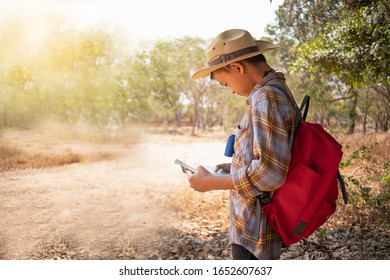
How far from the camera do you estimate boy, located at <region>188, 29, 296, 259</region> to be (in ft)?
3.25

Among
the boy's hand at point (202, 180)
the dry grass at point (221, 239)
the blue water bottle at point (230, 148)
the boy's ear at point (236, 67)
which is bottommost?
the dry grass at point (221, 239)

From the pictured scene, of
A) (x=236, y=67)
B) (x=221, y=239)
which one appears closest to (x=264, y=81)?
(x=236, y=67)

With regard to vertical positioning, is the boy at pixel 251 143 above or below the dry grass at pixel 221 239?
above

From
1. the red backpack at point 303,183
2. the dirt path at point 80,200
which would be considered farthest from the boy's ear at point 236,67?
the dirt path at point 80,200

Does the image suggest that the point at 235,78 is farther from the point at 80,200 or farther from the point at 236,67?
the point at 80,200

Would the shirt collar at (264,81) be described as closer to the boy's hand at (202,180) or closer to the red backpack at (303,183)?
the red backpack at (303,183)

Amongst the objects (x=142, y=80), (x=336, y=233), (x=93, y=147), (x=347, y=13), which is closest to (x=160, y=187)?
(x=93, y=147)

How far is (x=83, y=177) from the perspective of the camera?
3.61 m

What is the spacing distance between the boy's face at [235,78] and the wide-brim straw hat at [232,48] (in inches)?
0.9

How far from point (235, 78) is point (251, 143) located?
0.66 feet

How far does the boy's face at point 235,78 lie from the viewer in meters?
1.11

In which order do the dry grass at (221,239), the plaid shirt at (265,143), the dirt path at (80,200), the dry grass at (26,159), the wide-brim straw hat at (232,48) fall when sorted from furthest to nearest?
1. the dry grass at (26,159)
2. the dirt path at (80,200)
3. the dry grass at (221,239)
4. the wide-brim straw hat at (232,48)
5. the plaid shirt at (265,143)
